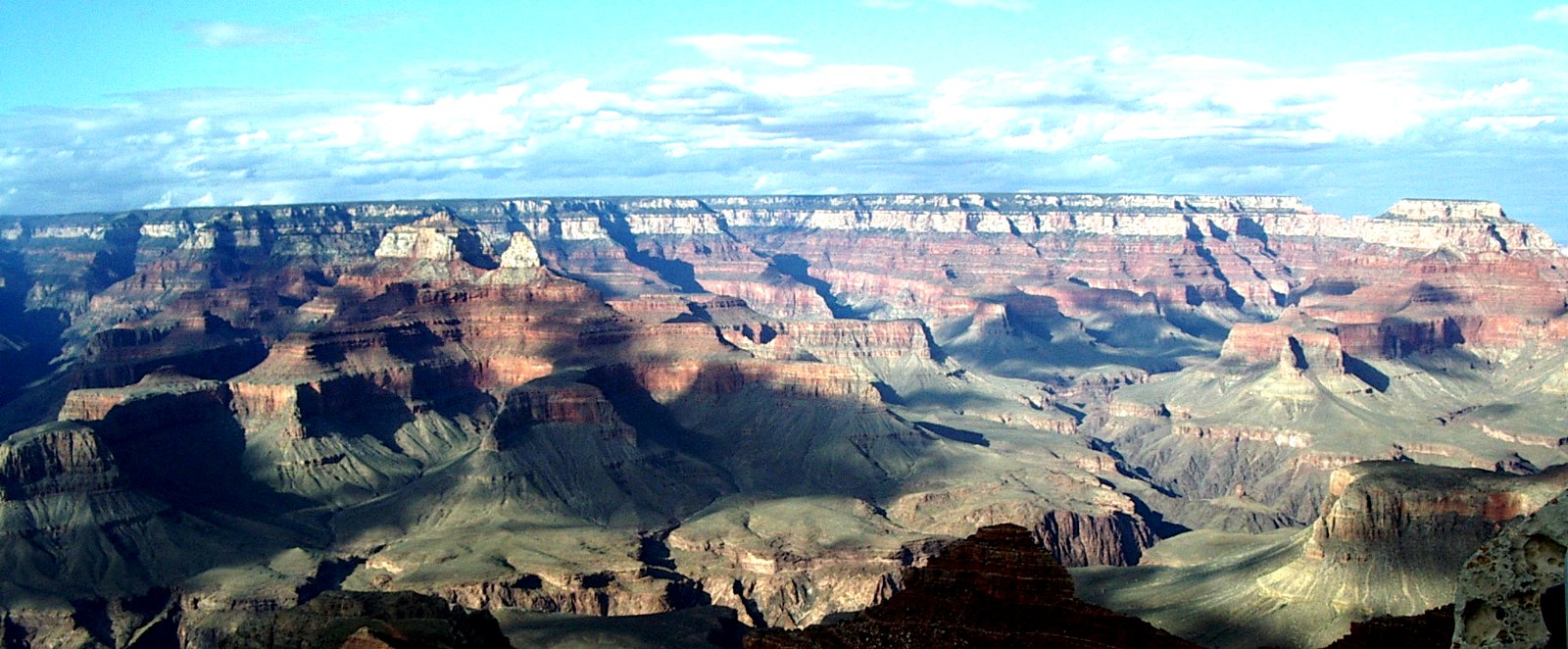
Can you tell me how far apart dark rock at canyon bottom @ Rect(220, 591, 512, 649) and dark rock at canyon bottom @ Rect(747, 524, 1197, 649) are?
26.6 m

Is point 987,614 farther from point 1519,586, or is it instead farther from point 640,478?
point 640,478

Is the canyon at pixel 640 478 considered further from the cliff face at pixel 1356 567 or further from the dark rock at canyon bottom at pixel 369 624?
the dark rock at canyon bottom at pixel 369 624

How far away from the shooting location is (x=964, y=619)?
116 feet

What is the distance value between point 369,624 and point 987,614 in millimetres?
31998

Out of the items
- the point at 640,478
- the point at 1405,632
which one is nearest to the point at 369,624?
the point at 1405,632

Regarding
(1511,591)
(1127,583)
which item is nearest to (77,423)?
(1127,583)

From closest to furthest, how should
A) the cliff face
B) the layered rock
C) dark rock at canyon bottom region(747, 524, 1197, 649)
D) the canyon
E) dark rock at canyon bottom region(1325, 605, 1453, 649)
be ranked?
the layered rock, dark rock at canyon bottom region(747, 524, 1197, 649), dark rock at canyon bottom region(1325, 605, 1453, 649), the cliff face, the canyon

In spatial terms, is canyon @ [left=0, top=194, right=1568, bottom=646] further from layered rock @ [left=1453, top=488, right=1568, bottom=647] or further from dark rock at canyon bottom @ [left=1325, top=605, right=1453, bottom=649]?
layered rock @ [left=1453, top=488, right=1568, bottom=647]

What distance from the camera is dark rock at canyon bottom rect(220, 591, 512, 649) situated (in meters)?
61.3

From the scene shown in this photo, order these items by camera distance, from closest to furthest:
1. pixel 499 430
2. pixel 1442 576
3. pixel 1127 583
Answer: pixel 1442 576, pixel 1127 583, pixel 499 430

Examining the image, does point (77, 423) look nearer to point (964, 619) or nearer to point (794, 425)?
point (794, 425)

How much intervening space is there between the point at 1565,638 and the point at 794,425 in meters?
144

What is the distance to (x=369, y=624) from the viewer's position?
59.3 meters

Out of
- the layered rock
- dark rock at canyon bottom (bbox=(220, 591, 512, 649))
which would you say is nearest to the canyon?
dark rock at canyon bottom (bbox=(220, 591, 512, 649))
